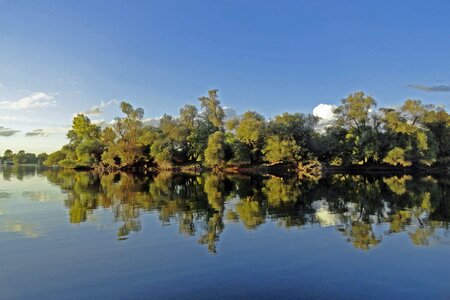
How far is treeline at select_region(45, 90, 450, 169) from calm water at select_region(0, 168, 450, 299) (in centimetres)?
6198

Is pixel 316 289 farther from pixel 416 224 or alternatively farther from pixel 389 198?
pixel 389 198

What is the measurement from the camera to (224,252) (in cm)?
1441

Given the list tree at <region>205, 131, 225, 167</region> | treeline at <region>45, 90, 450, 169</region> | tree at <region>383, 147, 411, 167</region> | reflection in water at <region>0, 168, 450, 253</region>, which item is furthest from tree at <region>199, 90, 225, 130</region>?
reflection in water at <region>0, 168, 450, 253</region>

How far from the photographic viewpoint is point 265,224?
20.0 m

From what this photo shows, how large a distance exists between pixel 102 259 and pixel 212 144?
73275mm

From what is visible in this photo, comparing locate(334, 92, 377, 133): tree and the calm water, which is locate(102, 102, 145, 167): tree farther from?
the calm water

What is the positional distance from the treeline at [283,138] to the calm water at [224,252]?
62.0 meters

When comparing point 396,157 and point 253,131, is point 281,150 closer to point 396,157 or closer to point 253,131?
point 253,131

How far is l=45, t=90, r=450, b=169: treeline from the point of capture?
278 ft

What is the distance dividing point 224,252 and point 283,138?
2954 inches

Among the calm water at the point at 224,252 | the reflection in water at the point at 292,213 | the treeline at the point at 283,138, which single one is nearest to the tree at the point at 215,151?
the treeline at the point at 283,138

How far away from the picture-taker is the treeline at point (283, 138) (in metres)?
84.6

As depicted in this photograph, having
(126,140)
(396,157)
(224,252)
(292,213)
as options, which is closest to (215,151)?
(126,140)

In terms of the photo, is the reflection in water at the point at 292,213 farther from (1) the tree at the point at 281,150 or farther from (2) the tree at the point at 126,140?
(2) the tree at the point at 126,140
